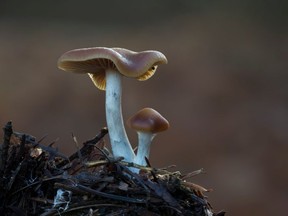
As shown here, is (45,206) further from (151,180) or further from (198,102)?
(198,102)

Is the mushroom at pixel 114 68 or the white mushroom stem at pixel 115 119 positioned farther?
the white mushroom stem at pixel 115 119

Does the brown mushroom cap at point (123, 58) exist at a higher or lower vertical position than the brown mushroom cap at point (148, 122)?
higher

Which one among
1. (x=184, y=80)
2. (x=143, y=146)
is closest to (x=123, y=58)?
(x=143, y=146)

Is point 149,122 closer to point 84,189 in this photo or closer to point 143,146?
point 143,146

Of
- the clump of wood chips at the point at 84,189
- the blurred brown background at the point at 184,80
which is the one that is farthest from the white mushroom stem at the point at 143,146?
the blurred brown background at the point at 184,80

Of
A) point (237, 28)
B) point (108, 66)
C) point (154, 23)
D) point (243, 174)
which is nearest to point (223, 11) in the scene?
point (237, 28)

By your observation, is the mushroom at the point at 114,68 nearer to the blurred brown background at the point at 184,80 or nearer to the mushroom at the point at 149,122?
the mushroom at the point at 149,122

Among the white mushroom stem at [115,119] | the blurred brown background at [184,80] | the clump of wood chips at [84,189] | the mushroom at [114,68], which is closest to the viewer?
the clump of wood chips at [84,189]

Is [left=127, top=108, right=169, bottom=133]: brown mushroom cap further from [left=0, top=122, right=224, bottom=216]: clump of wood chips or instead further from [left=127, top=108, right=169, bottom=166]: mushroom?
[left=0, top=122, right=224, bottom=216]: clump of wood chips
